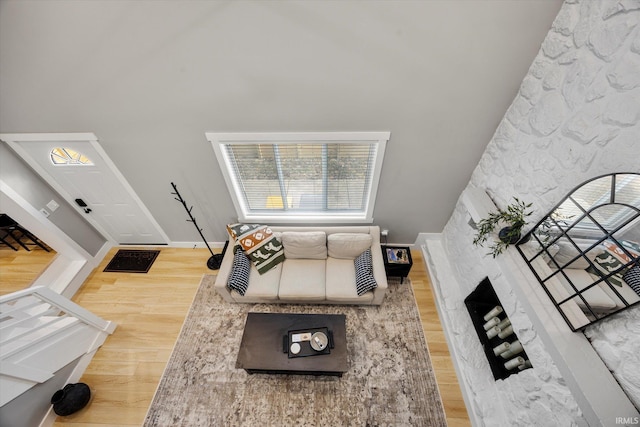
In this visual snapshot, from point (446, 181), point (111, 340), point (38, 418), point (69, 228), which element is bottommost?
point (38, 418)

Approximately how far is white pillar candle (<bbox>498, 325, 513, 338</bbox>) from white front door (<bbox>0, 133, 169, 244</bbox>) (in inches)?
196

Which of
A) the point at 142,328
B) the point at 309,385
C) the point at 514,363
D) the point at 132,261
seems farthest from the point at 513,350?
the point at 132,261

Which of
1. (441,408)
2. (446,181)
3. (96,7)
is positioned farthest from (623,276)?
(96,7)

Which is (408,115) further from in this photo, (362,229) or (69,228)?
(69,228)

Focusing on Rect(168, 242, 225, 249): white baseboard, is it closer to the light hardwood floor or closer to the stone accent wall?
the light hardwood floor

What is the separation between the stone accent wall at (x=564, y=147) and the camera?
1511 millimetres

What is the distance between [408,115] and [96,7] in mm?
2993

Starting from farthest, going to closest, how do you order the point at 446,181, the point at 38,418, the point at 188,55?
the point at 446,181
the point at 38,418
the point at 188,55

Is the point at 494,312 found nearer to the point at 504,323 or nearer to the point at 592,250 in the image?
the point at 504,323

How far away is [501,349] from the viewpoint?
7.80ft

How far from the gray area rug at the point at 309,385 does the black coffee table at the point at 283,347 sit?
0.24 meters

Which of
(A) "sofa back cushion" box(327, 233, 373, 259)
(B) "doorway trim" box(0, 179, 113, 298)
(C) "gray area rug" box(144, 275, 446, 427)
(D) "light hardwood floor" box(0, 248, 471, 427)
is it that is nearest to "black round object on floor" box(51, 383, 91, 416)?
(D) "light hardwood floor" box(0, 248, 471, 427)

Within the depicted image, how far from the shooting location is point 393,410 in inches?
106

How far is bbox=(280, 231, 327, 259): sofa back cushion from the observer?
3.54 m
